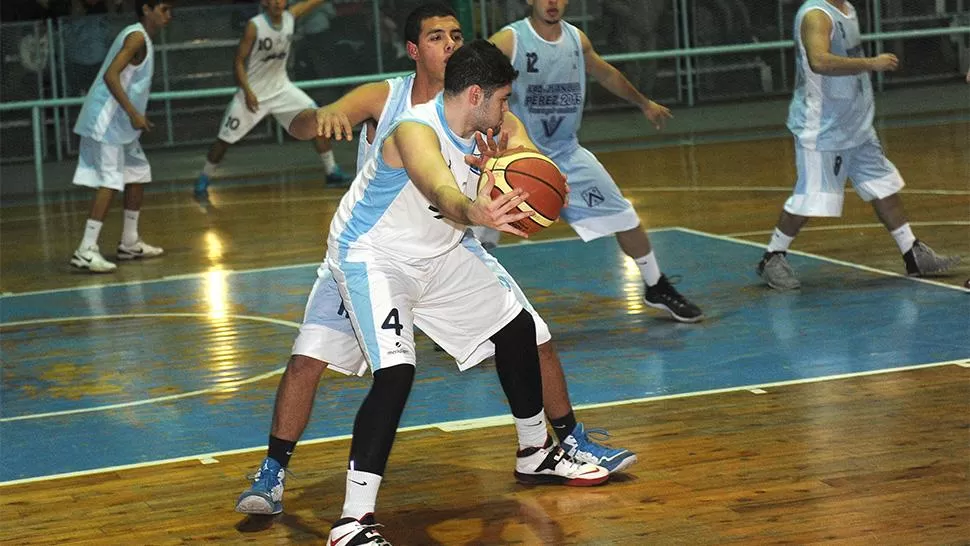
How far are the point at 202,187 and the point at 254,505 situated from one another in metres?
11.1

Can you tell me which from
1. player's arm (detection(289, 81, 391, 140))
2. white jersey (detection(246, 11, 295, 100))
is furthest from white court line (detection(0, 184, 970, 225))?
player's arm (detection(289, 81, 391, 140))

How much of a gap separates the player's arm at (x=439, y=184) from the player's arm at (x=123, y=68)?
22.1 ft

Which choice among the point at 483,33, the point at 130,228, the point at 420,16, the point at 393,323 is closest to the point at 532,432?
the point at 393,323

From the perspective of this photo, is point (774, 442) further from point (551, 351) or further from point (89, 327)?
point (89, 327)

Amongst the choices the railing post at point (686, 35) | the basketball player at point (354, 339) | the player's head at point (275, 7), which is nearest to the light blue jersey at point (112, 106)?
the player's head at point (275, 7)

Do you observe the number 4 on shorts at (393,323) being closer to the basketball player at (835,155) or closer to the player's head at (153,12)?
the basketball player at (835,155)

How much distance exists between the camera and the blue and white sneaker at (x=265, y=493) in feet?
18.6

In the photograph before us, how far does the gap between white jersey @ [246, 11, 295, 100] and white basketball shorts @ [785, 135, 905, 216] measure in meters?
7.31

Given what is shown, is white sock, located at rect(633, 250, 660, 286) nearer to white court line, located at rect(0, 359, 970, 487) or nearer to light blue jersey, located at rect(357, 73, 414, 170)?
white court line, located at rect(0, 359, 970, 487)

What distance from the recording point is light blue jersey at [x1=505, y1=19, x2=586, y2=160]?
871cm

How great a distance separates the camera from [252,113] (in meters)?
15.6

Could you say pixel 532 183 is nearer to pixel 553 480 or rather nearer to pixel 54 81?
pixel 553 480

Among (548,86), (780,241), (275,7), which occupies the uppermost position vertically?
(275,7)

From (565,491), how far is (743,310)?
351 centimetres
